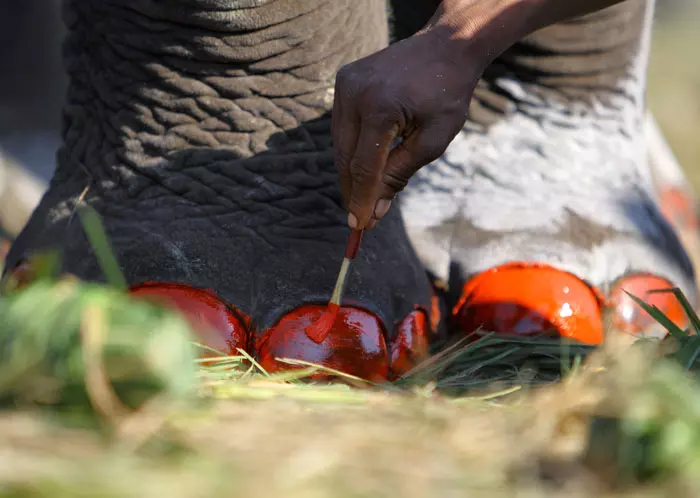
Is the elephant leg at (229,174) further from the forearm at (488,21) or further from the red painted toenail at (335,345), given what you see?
the forearm at (488,21)

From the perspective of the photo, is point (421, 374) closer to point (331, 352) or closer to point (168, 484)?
point (331, 352)

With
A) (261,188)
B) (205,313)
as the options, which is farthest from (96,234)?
(261,188)

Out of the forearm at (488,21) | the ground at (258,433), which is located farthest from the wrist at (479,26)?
the ground at (258,433)

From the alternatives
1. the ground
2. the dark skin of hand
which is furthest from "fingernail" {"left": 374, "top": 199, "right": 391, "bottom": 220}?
the ground

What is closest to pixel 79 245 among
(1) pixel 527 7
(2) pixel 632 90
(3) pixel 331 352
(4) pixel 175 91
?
(4) pixel 175 91

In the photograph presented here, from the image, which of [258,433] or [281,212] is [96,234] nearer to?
[281,212]

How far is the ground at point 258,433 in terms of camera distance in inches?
23.6

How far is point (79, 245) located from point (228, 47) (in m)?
0.31

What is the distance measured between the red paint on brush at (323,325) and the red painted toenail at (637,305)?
416mm

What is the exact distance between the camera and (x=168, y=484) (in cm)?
57

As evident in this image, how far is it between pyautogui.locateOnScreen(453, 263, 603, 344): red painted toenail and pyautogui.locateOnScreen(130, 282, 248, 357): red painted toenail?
312 millimetres

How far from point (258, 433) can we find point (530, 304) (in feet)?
2.23

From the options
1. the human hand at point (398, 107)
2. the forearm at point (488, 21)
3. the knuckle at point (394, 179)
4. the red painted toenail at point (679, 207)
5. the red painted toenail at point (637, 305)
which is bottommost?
the red painted toenail at point (679, 207)

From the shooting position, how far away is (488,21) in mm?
1082
